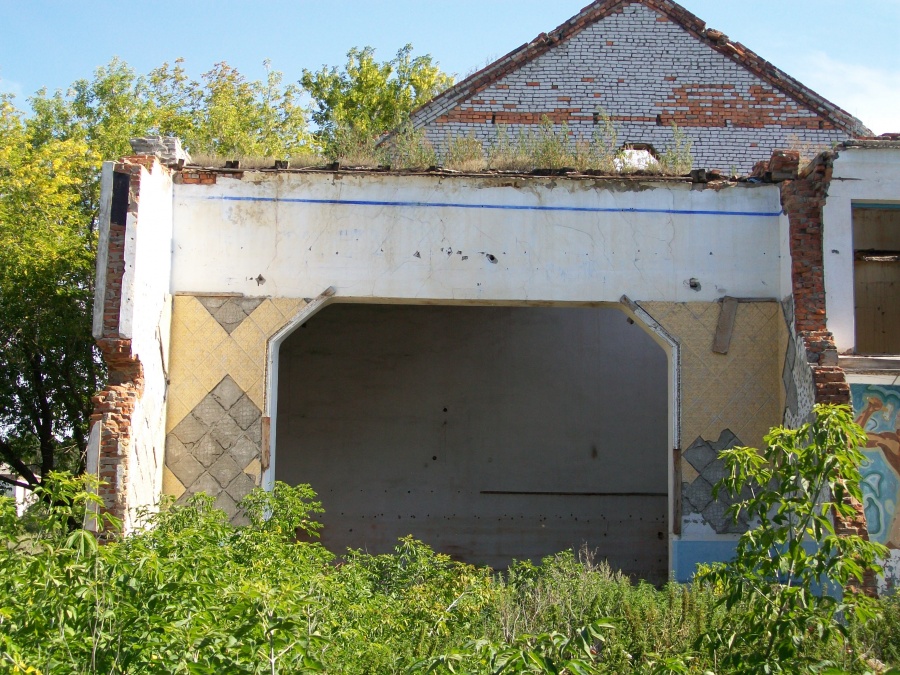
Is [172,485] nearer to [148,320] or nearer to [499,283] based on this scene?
[148,320]

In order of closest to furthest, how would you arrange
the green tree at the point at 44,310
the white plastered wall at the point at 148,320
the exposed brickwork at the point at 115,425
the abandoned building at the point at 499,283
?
the exposed brickwork at the point at 115,425 < the white plastered wall at the point at 148,320 < the abandoned building at the point at 499,283 < the green tree at the point at 44,310

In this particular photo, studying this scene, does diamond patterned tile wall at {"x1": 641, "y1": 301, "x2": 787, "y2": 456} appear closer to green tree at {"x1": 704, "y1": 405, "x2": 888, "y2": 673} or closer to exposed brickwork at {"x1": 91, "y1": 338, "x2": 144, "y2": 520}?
green tree at {"x1": 704, "y1": 405, "x2": 888, "y2": 673}

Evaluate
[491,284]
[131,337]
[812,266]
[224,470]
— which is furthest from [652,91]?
[131,337]

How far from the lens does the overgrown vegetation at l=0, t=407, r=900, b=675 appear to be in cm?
488

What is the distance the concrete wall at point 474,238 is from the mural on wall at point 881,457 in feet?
5.30

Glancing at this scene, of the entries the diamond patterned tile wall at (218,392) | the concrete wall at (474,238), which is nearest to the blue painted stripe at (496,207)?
the concrete wall at (474,238)

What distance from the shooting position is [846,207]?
11000mm

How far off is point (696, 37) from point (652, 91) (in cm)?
137

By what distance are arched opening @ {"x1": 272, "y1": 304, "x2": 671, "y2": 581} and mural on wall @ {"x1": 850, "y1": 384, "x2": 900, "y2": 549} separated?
530 centimetres

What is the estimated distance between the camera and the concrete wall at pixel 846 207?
35.8ft

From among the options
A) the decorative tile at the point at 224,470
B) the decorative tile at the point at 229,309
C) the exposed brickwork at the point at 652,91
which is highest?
the exposed brickwork at the point at 652,91

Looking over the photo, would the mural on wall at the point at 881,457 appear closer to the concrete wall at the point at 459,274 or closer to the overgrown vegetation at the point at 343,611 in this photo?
the concrete wall at the point at 459,274

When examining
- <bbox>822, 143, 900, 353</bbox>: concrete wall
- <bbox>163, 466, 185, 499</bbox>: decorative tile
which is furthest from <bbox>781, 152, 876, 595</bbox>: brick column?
<bbox>163, 466, 185, 499</bbox>: decorative tile

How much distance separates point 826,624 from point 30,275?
12.4 metres
